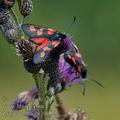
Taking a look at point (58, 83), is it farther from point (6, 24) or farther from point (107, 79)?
point (107, 79)

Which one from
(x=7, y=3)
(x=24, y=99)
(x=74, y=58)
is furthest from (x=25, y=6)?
(x=24, y=99)

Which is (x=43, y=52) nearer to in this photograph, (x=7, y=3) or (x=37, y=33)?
(x=37, y=33)

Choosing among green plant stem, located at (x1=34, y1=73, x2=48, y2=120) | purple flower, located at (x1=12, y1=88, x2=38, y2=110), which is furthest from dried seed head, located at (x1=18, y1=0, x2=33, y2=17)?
purple flower, located at (x1=12, y1=88, x2=38, y2=110)

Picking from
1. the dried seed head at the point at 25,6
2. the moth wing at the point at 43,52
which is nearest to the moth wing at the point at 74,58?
the moth wing at the point at 43,52

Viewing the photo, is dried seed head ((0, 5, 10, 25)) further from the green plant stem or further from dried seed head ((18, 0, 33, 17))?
the green plant stem

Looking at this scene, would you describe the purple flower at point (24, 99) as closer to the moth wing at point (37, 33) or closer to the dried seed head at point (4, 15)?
the moth wing at point (37, 33)

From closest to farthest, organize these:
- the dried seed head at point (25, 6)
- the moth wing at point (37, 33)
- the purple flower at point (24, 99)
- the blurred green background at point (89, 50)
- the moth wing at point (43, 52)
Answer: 1. the moth wing at point (43, 52)
2. the moth wing at point (37, 33)
3. the dried seed head at point (25, 6)
4. the purple flower at point (24, 99)
5. the blurred green background at point (89, 50)
